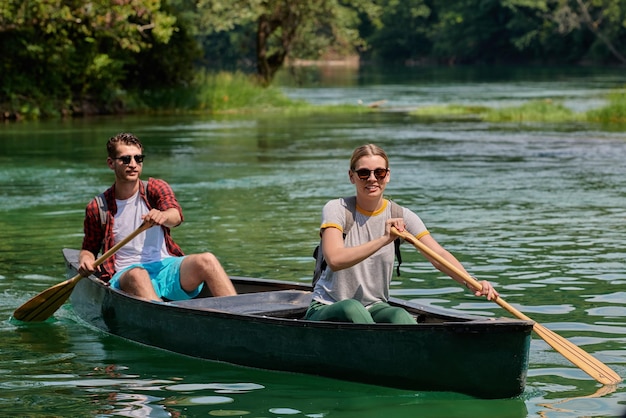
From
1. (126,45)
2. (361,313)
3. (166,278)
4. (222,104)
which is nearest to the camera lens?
(361,313)

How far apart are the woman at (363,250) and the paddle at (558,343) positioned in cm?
9

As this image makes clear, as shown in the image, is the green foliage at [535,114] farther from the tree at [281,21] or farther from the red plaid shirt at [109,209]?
the red plaid shirt at [109,209]

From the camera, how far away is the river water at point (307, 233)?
727cm

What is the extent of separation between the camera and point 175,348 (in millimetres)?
8297

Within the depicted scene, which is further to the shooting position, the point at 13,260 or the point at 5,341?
the point at 13,260

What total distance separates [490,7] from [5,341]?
93031mm

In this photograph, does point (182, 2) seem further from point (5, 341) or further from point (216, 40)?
point (216, 40)

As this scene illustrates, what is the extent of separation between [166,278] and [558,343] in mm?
2729

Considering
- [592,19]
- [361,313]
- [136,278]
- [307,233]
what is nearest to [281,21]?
[307,233]

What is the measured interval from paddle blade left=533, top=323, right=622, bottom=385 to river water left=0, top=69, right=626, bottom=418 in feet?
0.29

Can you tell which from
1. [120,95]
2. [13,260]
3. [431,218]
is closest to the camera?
[13,260]

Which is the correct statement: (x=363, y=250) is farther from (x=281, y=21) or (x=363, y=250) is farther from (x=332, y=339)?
(x=281, y=21)

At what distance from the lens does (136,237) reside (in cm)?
880

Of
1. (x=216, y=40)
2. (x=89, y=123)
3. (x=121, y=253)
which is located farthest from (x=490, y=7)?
(x=121, y=253)
